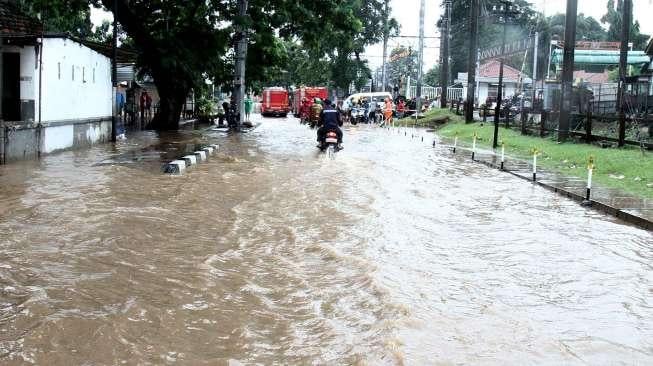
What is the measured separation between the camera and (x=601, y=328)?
18.7ft

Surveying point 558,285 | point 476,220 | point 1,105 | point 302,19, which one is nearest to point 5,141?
point 1,105

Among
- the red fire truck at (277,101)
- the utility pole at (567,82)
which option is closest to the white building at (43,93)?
the utility pole at (567,82)

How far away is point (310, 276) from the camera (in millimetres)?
7020

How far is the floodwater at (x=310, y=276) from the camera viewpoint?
5102 millimetres

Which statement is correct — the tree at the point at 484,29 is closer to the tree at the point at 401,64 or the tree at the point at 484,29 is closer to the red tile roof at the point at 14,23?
the tree at the point at 401,64

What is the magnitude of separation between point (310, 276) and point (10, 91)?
13998 mm

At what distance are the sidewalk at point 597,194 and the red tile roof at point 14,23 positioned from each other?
1197cm

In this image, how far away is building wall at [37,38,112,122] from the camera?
698 inches

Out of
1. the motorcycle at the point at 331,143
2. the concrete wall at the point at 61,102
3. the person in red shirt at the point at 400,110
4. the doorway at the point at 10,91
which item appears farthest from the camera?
the person in red shirt at the point at 400,110

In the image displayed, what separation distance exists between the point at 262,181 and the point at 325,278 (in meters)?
7.53

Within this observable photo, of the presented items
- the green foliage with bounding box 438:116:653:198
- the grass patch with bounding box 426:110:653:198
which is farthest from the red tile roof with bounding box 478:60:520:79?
the green foliage with bounding box 438:116:653:198

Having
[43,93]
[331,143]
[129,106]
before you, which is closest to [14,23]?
[43,93]

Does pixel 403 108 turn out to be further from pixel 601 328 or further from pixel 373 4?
pixel 601 328

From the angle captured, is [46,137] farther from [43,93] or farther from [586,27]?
[586,27]
